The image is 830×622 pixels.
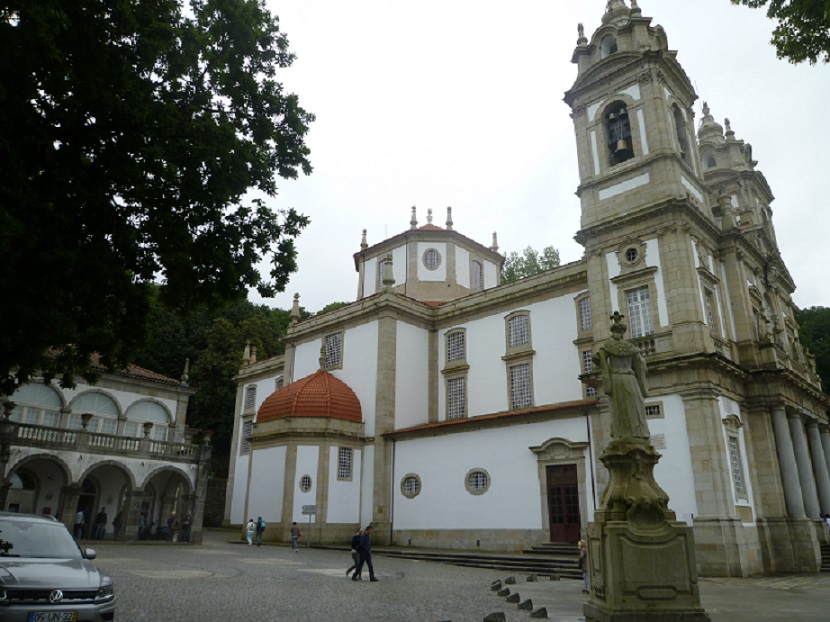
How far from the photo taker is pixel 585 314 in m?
25.8

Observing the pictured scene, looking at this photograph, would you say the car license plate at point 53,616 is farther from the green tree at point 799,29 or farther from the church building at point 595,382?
the church building at point 595,382

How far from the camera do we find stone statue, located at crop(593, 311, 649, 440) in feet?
30.6

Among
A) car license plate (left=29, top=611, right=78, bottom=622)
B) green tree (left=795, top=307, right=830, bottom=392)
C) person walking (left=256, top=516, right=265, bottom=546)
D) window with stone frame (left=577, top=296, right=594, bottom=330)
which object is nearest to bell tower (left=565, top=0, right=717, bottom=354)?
window with stone frame (left=577, top=296, right=594, bottom=330)

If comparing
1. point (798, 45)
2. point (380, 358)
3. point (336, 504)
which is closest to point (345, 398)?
point (380, 358)

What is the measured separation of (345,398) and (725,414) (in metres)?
16.0

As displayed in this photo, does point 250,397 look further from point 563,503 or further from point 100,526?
point 563,503

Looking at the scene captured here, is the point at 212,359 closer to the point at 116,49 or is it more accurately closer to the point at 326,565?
the point at 326,565

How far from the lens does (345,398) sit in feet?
95.9

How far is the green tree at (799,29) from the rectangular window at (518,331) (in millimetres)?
18059

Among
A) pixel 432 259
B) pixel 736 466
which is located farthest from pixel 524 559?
pixel 432 259

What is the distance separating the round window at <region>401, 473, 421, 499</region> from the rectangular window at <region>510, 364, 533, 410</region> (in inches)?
207

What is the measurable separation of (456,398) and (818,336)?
1079 inches

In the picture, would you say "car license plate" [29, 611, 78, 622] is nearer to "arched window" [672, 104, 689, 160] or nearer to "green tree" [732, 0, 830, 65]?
"green tree" [732, 0, 830, 65]

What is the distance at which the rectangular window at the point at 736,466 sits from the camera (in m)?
19.9
